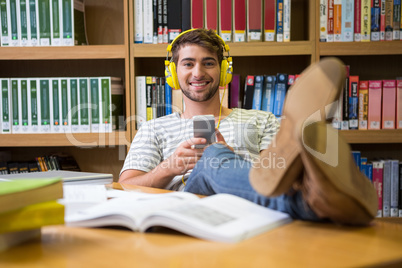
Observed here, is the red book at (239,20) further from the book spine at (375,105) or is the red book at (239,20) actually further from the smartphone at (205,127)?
the smartphone at (205,127)

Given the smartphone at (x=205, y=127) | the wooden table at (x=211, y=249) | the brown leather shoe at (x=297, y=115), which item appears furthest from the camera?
the smartphone at (x=205, y=127)

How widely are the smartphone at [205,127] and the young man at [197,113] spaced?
1.13ft

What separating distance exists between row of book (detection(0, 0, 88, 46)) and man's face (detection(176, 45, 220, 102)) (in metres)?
0.67

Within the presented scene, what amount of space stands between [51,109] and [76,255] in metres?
1.68

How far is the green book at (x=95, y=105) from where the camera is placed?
2113 millimetres

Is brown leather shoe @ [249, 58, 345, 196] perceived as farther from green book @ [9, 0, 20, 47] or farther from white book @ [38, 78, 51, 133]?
green book @ [9, 0, 20, 47]

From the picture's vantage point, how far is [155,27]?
6.82 ft

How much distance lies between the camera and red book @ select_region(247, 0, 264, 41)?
2.03 m

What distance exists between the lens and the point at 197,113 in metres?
1.81

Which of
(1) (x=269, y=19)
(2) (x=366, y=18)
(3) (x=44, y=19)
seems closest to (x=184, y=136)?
(1) (x=269, y=19)

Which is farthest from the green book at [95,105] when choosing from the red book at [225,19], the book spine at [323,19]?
the book spine at [323,19]

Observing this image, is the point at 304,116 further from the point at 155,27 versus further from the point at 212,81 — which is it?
the point at 155,27

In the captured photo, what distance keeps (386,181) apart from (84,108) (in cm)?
155

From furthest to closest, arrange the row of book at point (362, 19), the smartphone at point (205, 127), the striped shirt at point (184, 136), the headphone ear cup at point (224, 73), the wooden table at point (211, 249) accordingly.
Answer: the row of book at point (362, 19) → the headphone ear cup at point (224, 73) → the striped shirt at point (184, 136) → the smartphone at point (205, 127) → the wooden table at point (211, 249)
